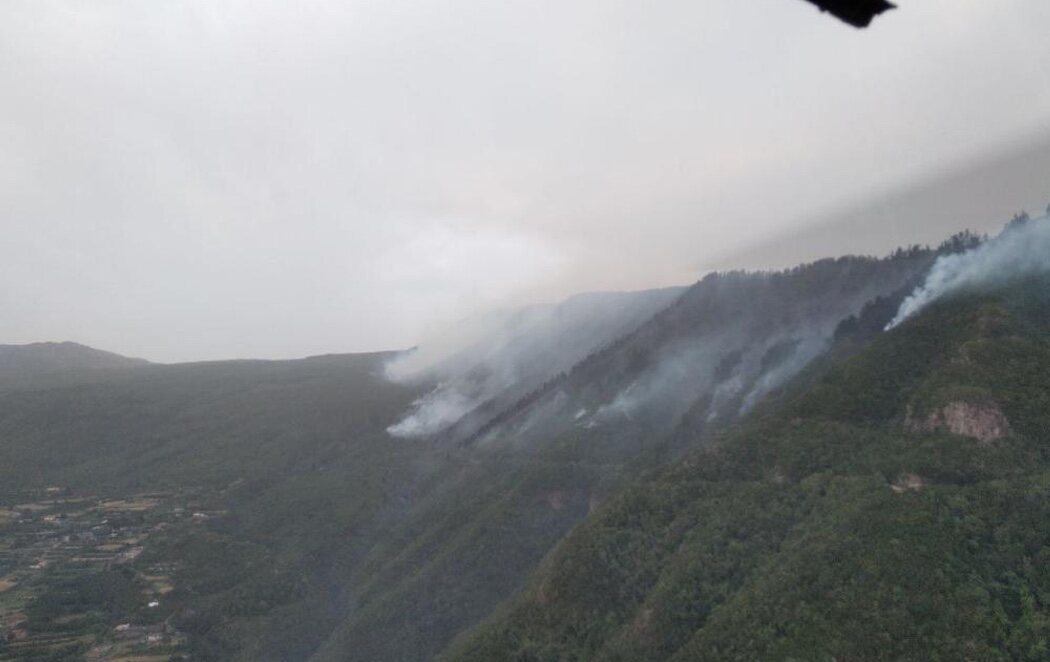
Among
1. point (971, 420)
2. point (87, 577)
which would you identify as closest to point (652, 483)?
point (971, 420)

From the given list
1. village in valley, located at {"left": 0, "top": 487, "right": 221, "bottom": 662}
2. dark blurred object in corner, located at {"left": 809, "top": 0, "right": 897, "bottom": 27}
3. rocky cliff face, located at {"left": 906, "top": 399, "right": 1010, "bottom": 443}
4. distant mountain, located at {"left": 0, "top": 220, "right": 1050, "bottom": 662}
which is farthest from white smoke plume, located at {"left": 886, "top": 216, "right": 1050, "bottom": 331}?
village in valley, located at {"left": 0, "top": 487, "right": 221, "bottom": 662}

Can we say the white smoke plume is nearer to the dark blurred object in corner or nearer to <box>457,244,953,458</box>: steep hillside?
<box>457,244,953,458</box>: steep hillside

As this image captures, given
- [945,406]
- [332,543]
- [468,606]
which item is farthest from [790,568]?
[332,543]

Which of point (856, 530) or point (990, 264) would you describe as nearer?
point (856, 530)

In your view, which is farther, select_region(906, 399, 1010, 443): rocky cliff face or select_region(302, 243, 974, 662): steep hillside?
select_region(302, 243, 974, 662): steep hillside

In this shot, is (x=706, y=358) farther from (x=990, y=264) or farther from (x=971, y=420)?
(x=971, y=420)

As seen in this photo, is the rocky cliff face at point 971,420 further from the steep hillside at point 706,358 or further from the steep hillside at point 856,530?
the steep hillside at point 706,358

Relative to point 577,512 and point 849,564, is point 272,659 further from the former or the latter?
point 849,564
